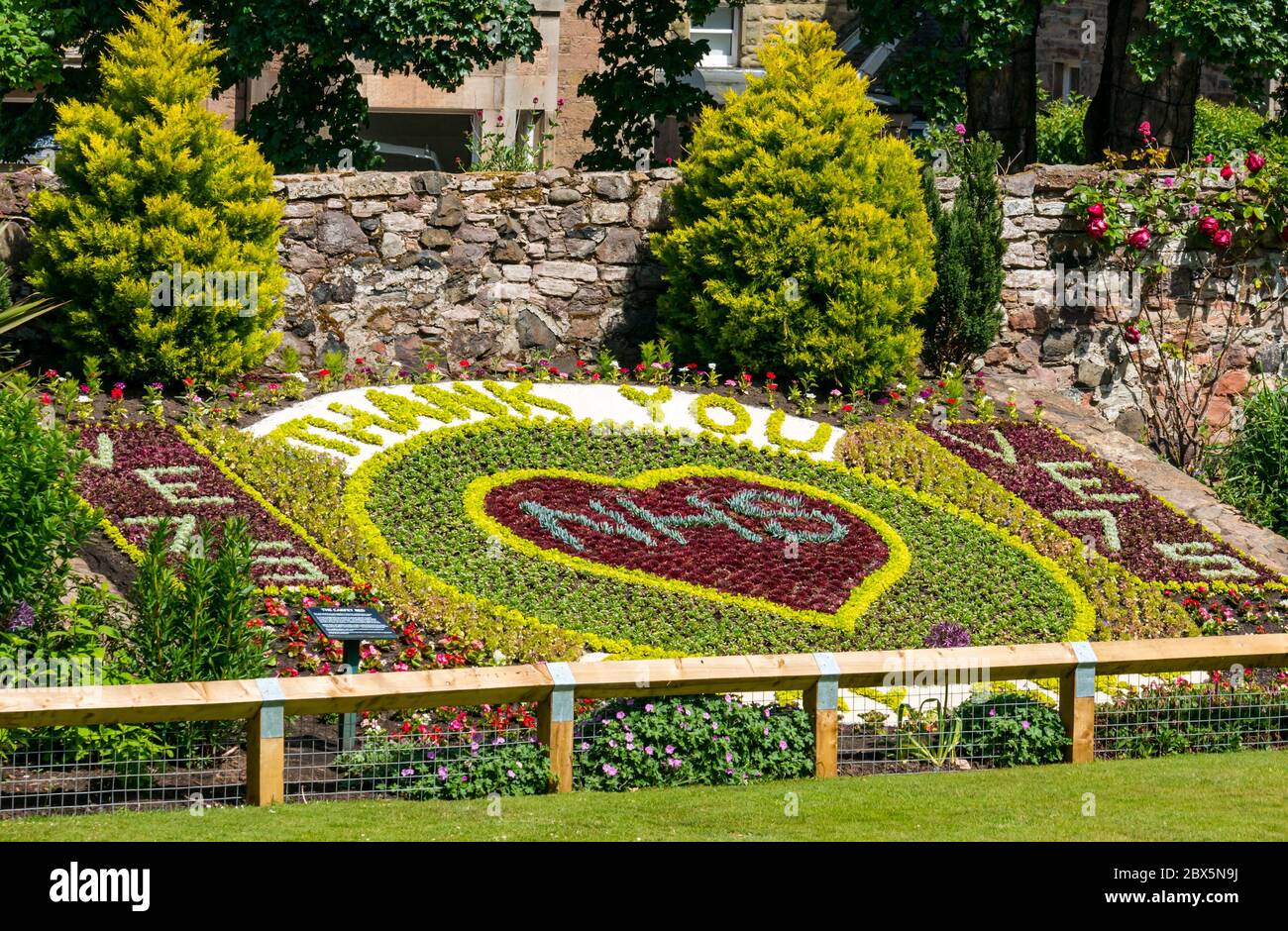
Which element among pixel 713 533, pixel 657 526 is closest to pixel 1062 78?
pixel 713 533

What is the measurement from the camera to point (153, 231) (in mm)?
13844

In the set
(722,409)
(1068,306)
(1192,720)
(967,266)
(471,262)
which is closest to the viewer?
(1192,720)

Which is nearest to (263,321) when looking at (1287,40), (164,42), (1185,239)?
(164,42)

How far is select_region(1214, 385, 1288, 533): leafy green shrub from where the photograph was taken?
15.3m

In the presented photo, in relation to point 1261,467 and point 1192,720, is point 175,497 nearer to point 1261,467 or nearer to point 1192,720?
point 1192,720

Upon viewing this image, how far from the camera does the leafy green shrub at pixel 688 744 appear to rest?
889 cm

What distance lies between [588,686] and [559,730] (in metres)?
0.25

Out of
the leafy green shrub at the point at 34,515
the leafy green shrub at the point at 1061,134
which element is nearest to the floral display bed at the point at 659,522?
the leafy green shrub at the point at 34,515

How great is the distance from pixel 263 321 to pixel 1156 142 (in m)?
8.94

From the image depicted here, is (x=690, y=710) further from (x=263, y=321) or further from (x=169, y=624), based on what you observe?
(x=263, y=321)

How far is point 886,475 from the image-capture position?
47.0 ft

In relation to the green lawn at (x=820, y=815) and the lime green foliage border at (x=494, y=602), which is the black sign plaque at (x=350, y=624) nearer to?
the green lawn at (x=820, y=815)

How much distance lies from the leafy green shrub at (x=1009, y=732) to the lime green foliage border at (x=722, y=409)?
206 inches

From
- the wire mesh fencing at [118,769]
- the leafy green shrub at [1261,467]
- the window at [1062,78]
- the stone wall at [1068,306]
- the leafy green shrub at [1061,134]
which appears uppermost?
the window at [1062,78]
